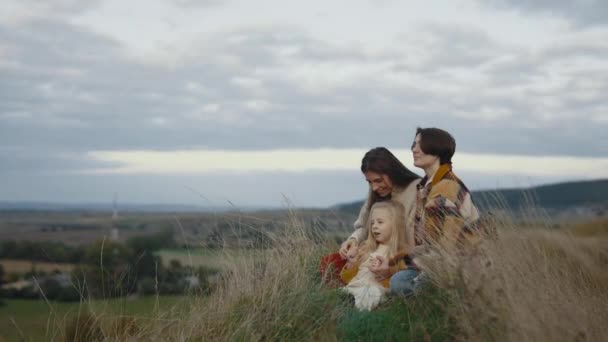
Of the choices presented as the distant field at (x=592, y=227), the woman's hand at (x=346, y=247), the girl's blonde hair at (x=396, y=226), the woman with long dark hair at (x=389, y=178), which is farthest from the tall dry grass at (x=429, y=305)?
the distant field at (x=592, y=227)

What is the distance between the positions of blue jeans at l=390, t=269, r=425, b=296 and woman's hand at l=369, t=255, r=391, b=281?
0.15m

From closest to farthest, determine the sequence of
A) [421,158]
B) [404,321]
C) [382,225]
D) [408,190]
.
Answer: [404,321] < [421,158] < [382,225] < [408,190]

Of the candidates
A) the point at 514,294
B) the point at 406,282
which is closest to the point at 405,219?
the point at 406,282

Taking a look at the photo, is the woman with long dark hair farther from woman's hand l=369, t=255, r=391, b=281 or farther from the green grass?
the green grass

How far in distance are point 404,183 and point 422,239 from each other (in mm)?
748

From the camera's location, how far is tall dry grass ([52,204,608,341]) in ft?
14.8

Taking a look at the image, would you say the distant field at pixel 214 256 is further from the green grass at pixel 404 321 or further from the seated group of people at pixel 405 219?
the green grass at pixel 404 321

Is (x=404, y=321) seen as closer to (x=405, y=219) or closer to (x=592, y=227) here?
(x=405, y=219)

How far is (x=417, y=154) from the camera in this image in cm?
602

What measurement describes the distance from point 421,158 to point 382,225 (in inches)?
27.1

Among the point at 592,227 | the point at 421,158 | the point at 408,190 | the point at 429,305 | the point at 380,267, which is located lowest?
the point at 592,227

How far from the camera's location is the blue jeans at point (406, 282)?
227 inches

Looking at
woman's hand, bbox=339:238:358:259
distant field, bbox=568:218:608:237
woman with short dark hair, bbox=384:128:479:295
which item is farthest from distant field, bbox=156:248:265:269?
distant field, bbox=568:218:608:237

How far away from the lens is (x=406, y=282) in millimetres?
5820
